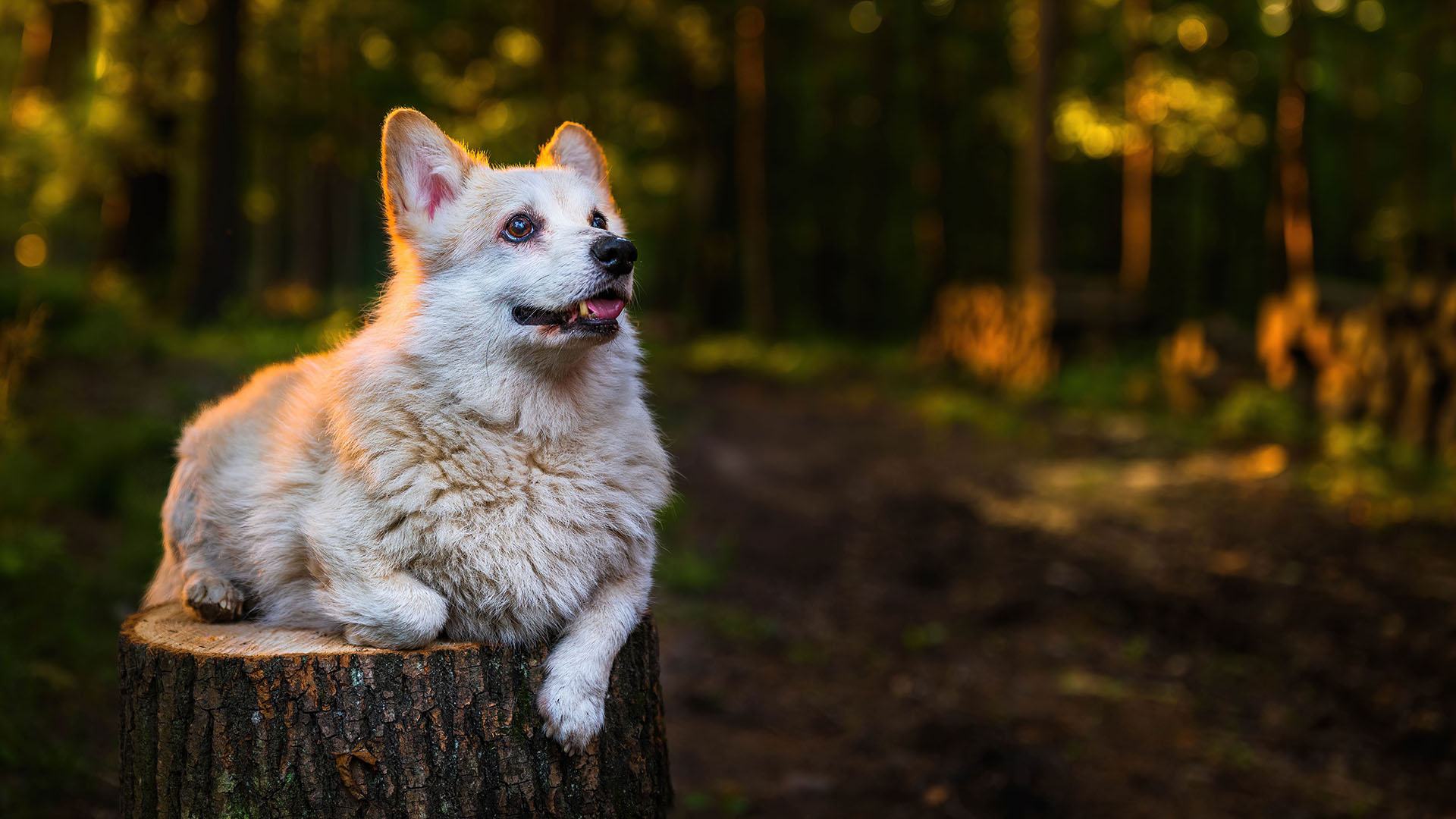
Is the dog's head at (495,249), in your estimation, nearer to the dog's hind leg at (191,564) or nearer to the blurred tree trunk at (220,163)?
the dog's hind leg at (191,564)

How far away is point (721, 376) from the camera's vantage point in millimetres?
16969

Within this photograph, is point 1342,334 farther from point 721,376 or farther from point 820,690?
point 721,376

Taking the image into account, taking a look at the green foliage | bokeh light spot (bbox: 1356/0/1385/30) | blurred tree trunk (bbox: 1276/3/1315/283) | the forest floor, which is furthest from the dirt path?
bokeh light spot (bbox: 1356/0/1385/30)

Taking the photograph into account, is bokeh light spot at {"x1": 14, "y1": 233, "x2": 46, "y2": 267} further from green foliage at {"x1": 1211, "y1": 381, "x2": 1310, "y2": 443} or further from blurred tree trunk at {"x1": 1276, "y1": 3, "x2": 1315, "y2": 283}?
blurred tree trunk at {"x1": 1276, "y1": 3, "x2": 1315, "y2": 283}

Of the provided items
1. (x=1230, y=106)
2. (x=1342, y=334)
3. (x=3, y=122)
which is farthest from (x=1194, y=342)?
(x=3, y=122)

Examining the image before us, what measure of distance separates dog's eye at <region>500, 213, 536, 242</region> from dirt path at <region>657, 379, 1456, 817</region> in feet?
9.50

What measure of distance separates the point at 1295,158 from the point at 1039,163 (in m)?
3.96

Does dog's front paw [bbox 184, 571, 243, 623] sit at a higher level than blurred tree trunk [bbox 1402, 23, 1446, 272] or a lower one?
lower

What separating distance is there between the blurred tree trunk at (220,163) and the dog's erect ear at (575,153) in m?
10.1

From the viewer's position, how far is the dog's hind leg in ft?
9.64

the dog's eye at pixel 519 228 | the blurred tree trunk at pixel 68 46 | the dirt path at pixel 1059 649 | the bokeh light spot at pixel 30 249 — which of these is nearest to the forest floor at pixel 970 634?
the dirt path at pixel 1059 649

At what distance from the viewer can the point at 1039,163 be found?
1595 cm

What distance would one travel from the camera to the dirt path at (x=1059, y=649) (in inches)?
185

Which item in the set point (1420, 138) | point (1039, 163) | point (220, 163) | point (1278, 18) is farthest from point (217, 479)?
point (1420, 138)
